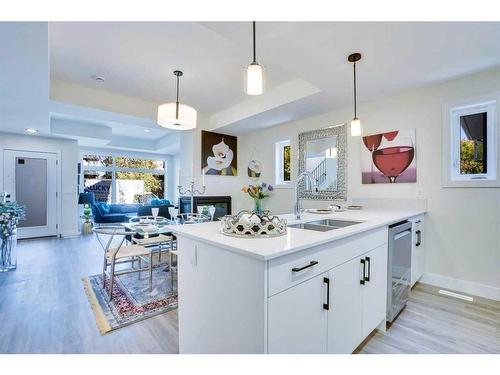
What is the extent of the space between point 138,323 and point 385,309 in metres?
2.02

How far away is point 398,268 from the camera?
2.07 m

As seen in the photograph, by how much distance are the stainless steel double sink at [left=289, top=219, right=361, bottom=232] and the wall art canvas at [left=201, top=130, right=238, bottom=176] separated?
3.02 m

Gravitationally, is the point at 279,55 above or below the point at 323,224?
above

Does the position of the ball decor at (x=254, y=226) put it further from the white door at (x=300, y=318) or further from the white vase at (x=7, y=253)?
the white vase at (x=7, y=253)

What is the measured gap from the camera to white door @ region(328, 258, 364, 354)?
1375mm

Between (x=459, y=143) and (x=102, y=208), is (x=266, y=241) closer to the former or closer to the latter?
(x=459, y=143)

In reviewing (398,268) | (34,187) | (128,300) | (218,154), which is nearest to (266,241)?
(398,268)

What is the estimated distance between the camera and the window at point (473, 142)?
2516mm

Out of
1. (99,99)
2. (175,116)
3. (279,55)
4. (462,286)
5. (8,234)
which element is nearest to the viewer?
(279,55)

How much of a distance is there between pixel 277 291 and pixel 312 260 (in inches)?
11.0

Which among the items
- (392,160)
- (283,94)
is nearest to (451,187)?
(392,160)

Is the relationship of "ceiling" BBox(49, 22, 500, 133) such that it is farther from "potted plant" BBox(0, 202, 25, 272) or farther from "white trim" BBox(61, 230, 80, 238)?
"white trim" BBox(61, 230, 80, 238)

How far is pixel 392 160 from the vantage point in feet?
10.1
